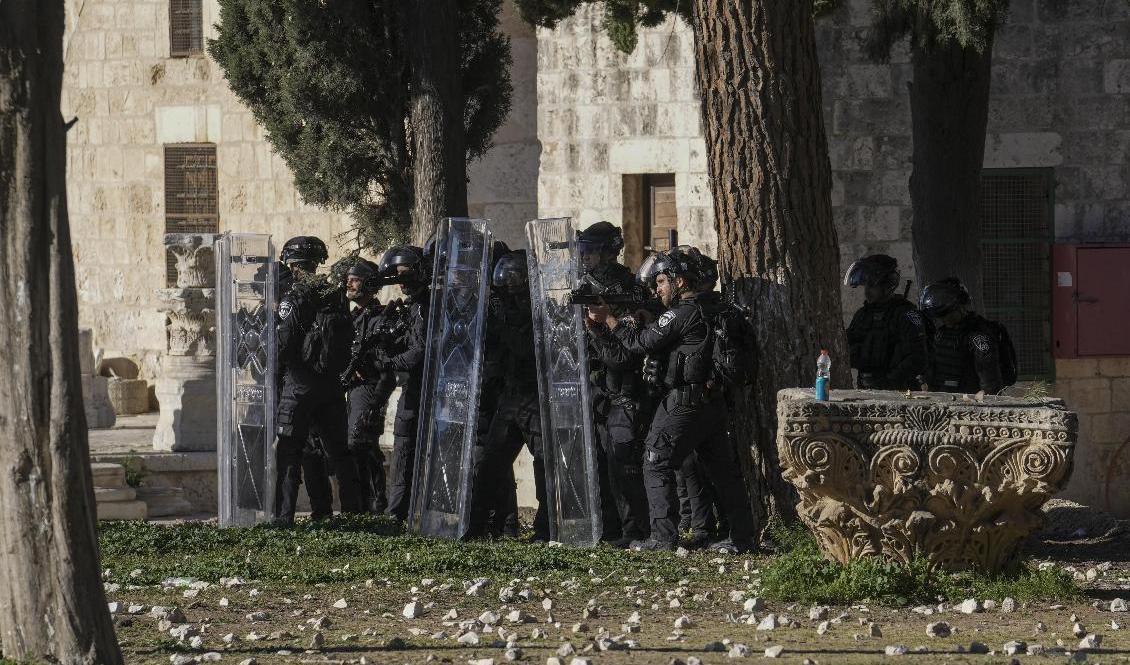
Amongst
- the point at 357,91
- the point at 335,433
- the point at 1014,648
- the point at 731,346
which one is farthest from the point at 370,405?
the point at 1014,648

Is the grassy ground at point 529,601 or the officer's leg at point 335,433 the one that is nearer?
the grassy ground at point 529,601

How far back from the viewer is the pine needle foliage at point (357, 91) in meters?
14.3

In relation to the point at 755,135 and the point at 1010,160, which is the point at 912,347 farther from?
the point at 1010,160

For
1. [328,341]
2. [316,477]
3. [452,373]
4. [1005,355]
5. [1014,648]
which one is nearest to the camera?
[1014,648]

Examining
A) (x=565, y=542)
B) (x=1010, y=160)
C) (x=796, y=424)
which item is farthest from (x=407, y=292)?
(x=1010, y=160)

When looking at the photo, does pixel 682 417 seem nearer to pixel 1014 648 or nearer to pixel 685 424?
pixel 685 424

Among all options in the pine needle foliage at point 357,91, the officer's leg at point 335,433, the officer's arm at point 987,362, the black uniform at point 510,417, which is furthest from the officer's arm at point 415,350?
the officer's arm at point 987,362

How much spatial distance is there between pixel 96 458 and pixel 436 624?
20.9 ft

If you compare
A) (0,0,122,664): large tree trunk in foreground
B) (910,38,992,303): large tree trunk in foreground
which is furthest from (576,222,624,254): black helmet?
(0,0,122,664): large tree trunk in foreground

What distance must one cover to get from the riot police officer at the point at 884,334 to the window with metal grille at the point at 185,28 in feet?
36.3

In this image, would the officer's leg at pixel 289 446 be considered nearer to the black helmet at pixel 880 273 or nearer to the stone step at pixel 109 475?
the stone step at pixel 109 475

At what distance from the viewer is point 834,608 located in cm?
802

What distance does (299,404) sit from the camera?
11.6 metres

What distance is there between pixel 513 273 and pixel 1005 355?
2.95 meters
